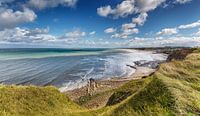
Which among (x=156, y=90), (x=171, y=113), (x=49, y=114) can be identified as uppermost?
(x=156, y=90)

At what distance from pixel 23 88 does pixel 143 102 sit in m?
3.27

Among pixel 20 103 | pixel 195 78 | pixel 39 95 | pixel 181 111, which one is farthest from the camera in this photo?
pixel 195 78

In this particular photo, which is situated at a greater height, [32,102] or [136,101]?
[136,101]

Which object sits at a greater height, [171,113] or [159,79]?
[159,79]

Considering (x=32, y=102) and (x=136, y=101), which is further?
(x=32, y=102)

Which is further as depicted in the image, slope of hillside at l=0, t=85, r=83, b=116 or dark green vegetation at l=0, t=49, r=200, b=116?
slope of hillside at l=0, t=85, r=83, b=116

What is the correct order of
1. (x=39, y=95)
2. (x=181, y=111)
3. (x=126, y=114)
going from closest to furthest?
(x=181, y=111)
(x=126, y=114)
(x=39, y=95)

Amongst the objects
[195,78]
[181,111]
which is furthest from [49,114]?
[195,78]

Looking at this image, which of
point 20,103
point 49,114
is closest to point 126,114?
point 49,114

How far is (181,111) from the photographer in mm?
4332

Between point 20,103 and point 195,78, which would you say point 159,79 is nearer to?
point 195,78

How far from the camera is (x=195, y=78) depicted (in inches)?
265

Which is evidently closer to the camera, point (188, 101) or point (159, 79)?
point (188, 101)

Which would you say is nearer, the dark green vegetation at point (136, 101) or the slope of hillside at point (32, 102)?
the dark green vegetation at point (136, 101)
